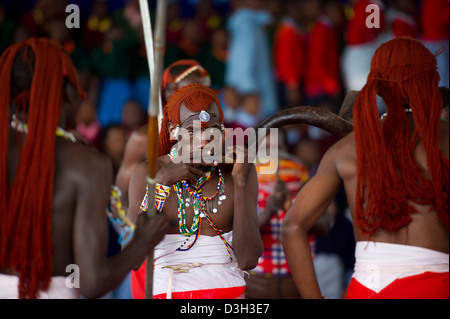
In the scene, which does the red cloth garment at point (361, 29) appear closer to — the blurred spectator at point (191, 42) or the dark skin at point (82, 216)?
the blurred spectator at point (191, 42)

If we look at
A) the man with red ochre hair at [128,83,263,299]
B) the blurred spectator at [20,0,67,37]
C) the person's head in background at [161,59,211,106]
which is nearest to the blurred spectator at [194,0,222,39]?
the blurred spectator at [20,0,67,37]

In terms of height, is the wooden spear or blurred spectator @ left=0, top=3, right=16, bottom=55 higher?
blurred spectator @ left=0, top=3, right=16, bottom=55

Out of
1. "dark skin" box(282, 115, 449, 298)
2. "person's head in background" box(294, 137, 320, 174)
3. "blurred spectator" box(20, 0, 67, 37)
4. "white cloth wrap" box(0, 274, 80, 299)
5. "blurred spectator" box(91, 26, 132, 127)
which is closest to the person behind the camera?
"white cloth wrap" box(0, 274, 80, 299)

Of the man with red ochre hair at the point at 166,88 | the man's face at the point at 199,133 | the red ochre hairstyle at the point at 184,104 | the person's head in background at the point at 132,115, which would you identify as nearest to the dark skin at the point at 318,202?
the man's face at the point at 199,133

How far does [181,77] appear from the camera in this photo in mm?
4086

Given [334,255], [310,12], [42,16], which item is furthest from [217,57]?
[334,255]

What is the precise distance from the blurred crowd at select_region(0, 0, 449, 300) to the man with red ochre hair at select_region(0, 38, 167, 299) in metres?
4.43

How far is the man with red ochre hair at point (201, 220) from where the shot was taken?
2.83 metres

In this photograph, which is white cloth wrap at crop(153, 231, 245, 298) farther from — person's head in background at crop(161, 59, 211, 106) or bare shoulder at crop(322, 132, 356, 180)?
person's head in background at crop(161, 59, 211, 106)

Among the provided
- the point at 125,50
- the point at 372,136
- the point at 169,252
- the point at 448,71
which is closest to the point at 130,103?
the point at 125,50

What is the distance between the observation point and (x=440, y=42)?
646 centimetres

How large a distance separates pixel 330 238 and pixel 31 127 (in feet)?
12.8

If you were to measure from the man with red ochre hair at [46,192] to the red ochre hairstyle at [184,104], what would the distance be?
2.52ft

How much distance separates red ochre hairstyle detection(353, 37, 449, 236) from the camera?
8.25 ft
